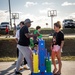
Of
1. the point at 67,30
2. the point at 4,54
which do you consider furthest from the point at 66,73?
the point at 67,30

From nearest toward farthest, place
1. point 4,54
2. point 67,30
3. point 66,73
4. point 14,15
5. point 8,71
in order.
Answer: point 66,73 → point 8,71 → point 4,54 → point 67,30 → point 14,15

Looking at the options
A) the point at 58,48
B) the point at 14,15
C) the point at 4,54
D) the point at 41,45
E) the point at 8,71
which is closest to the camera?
the point at 41,45

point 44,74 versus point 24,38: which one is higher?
point 24,38

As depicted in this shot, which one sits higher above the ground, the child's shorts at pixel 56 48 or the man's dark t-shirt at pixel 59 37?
the man's dark t-shirt at pixel 59 37

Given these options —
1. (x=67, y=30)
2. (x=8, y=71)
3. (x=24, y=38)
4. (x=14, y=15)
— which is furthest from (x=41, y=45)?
(x=14, y=15)

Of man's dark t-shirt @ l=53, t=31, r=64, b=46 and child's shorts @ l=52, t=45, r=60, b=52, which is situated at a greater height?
man's dark t-shirt @ l=53, t=31, r=64, b=46

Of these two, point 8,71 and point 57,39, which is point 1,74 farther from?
point 57,39

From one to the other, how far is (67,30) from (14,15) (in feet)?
56.2

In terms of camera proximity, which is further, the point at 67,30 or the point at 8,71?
the point at 67,30

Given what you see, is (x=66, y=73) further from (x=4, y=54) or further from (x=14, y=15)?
(x=14, y=15)

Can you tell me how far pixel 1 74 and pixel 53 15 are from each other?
45.1 m

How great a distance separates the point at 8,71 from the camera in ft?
32.2

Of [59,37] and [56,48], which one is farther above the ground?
[59,37]

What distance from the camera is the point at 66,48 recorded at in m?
19.2
